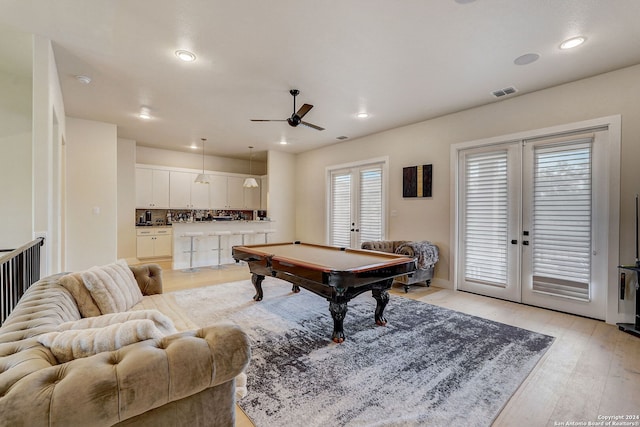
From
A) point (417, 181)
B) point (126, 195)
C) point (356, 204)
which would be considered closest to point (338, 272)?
point (417, 181)

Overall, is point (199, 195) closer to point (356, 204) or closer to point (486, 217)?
point (356, 204)

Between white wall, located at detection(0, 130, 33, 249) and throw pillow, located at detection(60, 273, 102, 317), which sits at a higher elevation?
white wall, located at detection(0, 130, 33, 249)

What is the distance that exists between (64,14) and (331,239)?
5759 mm

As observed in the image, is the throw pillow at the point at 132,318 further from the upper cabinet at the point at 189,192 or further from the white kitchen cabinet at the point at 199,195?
the white kitchen cabinet at the point at 199,195

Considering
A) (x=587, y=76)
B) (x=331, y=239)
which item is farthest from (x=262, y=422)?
(x=331, y=239)

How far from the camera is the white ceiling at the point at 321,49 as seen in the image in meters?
2.37

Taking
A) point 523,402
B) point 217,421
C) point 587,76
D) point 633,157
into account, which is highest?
point 587,76

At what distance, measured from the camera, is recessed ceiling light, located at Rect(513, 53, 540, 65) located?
9.80 ft

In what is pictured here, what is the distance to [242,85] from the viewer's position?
3775mm

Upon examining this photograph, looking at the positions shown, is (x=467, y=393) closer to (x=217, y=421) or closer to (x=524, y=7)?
(x=217, y=421)

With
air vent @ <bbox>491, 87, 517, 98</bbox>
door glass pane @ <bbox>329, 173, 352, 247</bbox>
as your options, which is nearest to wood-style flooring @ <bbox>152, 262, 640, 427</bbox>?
air vent @ <bbox>491, 87, 517, 98</bbox>

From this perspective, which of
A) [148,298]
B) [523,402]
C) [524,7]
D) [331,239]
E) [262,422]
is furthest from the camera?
[331,239]

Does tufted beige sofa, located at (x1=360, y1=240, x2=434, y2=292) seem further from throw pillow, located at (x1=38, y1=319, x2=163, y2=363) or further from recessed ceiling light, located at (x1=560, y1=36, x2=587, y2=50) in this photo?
throw pillow, located at (x1=38, y1=319, x2=163, y2=363)

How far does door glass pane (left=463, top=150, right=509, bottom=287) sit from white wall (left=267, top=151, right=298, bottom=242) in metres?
4.68
